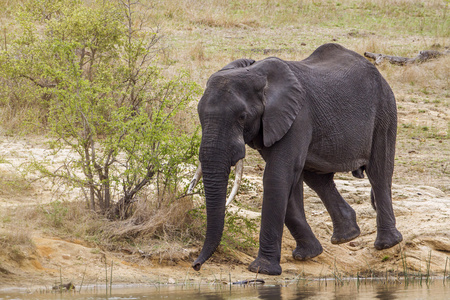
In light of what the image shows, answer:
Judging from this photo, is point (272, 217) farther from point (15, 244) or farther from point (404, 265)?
point (15, 244)

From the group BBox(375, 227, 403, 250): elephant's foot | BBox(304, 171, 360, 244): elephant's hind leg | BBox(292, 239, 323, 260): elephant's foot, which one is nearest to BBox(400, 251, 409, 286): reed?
BBox(375, 227, 403, 250): elephant's foot

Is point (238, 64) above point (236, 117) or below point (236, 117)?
above

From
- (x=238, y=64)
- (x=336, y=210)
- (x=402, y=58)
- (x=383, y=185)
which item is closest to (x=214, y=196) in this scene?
(x=238, y=64)

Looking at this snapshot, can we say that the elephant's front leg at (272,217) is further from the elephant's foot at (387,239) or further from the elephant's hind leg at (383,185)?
the elephant's foot at (387,239)

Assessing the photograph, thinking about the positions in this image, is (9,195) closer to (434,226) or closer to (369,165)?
(369,165)

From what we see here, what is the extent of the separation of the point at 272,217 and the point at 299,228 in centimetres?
118

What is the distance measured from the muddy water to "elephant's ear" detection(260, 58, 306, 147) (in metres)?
1.45

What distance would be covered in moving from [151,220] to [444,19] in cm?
2101

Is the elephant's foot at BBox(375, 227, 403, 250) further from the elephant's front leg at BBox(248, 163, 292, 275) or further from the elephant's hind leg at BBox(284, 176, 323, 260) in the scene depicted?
the elephant's front leg at BBox(248, 163, 292, 275)

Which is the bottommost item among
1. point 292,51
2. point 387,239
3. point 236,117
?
point 387,239

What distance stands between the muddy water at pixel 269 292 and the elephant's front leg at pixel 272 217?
0.86 ft

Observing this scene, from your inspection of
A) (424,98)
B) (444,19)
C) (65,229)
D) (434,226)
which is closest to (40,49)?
(65,229)

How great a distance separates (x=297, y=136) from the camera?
6.87 meters

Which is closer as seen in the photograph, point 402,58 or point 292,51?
point 402,58
